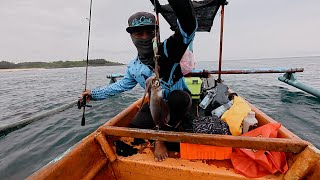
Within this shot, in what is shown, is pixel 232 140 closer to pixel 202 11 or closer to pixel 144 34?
pixel 144 34

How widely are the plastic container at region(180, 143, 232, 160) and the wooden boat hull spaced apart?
0.08 metres

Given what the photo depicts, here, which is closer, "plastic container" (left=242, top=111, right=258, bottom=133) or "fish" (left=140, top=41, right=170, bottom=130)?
"fish" (left=140, top=41, right=170, bottom=130)

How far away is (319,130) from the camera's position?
5500 millimetres

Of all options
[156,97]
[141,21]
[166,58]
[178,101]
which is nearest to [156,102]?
[156,97]

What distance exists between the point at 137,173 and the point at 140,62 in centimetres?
172

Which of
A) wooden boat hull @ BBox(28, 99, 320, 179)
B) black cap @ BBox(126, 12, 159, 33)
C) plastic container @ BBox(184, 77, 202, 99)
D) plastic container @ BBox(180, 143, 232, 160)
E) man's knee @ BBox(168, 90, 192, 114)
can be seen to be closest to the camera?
wooden boat hull @ BBox(28, 99, 320, 179)

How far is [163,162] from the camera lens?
2.49 metres

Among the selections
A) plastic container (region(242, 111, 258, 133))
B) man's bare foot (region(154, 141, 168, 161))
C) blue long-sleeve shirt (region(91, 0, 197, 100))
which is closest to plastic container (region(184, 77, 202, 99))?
blue long-sleeve shirt (region(91, 0, 197, 100))

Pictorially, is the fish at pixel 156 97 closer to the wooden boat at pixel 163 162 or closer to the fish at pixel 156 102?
the fish at pixel 156 102

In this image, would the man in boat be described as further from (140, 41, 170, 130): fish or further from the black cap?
(140, 41, 170, 130): fish

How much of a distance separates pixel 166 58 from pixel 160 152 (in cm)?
136

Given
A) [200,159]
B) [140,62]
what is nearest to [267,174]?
[200,159]

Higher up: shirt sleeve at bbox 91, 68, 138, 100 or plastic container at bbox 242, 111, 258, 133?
shirt sleeve at bbox 91, 68, 138, 100

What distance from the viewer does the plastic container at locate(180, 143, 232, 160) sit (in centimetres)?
247
